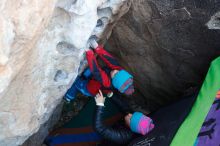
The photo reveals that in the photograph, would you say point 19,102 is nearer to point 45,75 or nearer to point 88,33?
point 45,75

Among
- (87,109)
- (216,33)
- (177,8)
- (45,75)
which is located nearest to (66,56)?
(45,75)

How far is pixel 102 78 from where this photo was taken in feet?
4.32

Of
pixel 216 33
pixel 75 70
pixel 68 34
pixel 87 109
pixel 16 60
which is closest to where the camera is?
pixel 16 60

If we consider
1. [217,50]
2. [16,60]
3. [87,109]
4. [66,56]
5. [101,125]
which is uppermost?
[16,60]

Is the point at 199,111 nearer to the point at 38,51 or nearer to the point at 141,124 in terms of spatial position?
the point at 141,124

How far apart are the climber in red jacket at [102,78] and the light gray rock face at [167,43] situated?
159 mm

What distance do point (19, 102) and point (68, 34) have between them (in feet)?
0.75

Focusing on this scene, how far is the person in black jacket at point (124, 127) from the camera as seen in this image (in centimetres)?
139

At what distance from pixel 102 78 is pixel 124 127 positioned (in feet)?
1.03

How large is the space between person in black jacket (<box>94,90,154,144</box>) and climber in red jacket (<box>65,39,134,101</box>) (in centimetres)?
4

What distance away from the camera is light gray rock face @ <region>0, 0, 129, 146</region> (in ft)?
2.62

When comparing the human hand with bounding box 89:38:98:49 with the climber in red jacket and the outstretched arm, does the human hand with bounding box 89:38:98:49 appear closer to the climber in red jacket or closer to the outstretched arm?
the climber in red jacket

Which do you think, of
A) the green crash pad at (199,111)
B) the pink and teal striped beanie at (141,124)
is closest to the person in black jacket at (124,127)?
the pink and teal striped beanie at (141,124)

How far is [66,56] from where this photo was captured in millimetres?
1091
